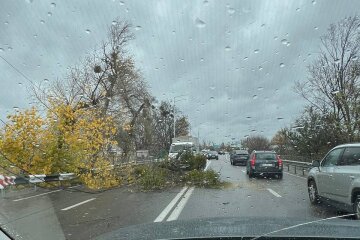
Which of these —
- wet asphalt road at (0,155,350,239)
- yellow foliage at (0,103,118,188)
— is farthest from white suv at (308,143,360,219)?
yellow foliage at (0,103,118,188)

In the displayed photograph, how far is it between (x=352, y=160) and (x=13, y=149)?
A: 9861 millimetres

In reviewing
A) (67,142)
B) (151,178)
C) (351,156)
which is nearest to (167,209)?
(351,156)

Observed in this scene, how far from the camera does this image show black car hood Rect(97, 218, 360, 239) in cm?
289

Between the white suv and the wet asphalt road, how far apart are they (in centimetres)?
41

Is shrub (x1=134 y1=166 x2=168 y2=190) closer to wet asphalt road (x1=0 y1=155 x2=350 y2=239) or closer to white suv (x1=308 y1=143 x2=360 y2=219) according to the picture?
wet asphalt road (x1=0 y1=155 x2=350 y2=239)

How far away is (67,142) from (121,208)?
5.55 m

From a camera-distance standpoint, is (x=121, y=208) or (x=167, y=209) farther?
(x=121, y=208)

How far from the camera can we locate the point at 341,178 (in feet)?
27.4

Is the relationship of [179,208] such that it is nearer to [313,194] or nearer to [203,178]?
[313,194]

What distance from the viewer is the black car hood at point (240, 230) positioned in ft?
9.47

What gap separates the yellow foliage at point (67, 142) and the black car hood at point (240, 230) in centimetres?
1134

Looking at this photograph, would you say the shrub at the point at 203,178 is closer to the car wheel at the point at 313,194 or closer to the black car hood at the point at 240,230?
the car wheel at the point at 313,194

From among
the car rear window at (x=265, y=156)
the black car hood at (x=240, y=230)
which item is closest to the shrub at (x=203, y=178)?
the car rear window at (x=265, y=156)

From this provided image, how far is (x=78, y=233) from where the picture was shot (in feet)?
22.6
